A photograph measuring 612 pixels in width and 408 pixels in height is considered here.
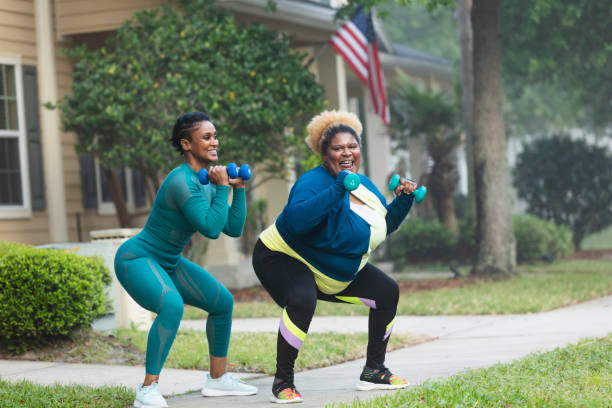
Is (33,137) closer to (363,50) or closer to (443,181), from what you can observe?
(363,50)

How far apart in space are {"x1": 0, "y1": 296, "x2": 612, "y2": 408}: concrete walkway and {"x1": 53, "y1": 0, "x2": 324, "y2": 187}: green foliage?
3.12 m

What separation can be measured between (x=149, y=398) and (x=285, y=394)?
2.70ft

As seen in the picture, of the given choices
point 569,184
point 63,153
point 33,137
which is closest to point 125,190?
point 63,153

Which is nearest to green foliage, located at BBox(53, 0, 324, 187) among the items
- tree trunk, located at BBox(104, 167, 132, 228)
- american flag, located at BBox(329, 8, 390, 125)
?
tree trunk, located at BBox(104, 167, 132, 228)

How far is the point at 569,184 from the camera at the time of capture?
21516 mm

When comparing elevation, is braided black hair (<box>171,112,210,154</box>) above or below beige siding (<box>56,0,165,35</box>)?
below

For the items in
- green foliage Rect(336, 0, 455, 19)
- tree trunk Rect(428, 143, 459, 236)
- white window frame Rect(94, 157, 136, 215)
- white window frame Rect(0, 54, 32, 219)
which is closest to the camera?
white window frame Rect(0, 54, 32, 219)

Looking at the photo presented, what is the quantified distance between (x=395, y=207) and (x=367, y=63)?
33.7 feet

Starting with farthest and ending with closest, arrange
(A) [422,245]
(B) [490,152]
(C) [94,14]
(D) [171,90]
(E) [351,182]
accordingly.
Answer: (A) [422,245] < (B) [490,152] < (C) [94,14] < (D) [171,90] < (E) [351,182]

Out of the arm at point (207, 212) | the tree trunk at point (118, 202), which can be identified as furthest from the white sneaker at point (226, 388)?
the tree trunk at point (118, 202)

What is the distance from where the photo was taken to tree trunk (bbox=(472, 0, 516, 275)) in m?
14.5

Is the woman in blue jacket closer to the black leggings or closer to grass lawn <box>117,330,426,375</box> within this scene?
the black leggings

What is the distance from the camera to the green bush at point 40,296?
7.51 metres

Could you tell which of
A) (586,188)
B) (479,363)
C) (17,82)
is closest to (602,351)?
(479,363)
